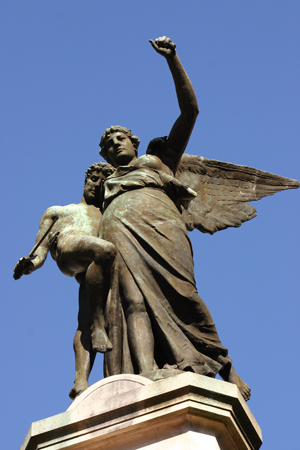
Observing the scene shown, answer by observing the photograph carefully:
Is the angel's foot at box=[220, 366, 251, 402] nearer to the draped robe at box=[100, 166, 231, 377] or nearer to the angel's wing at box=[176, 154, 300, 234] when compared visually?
the draped robe at box=[100, 166, 231, 377]

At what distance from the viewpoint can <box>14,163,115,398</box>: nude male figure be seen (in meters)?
8.62

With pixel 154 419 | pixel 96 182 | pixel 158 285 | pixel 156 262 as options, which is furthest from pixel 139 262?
→ pixel 154 419

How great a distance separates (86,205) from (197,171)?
1.71 meters

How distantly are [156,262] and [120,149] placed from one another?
175cm

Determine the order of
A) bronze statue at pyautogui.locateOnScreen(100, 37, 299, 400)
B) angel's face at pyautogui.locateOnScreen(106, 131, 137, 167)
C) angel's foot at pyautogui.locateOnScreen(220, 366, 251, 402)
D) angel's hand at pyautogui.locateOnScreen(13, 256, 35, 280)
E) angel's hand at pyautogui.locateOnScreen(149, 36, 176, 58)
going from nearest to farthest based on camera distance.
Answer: bronze statue at pyautogui.locateOnScreen(100, 37, 299, 400) → angel's foot at pyautogui.locateOnScreen(220, 366, 251, 402) → angel's hand at pyautogui.locateOnScreen(13, 256, 35, 280) → angel's hand at pyautogui.locateOnScreen(149, 36, 176, 58) → angel's face at pyautogui.locateOnScreen(106, 131, 137, 167)

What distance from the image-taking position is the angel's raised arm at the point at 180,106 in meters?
9.63

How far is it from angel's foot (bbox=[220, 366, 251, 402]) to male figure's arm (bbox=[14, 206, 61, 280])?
2.26 m

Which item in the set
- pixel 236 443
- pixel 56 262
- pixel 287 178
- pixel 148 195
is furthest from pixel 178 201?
pixel 236 443

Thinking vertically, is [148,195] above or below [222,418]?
above

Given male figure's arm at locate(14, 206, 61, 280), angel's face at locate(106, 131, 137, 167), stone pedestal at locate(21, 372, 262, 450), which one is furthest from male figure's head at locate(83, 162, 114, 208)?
stone pedestal at locate(21, 372, 262, 450)

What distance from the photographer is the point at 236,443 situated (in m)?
7.53

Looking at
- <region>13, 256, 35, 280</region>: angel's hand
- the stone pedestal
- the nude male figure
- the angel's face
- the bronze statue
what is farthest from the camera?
the angel's face

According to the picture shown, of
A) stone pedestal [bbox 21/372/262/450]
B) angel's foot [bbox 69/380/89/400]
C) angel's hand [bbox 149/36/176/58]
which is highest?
angel's hand [bbox 149/36/176/58]

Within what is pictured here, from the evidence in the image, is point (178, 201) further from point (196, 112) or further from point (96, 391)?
point (96, 391)
